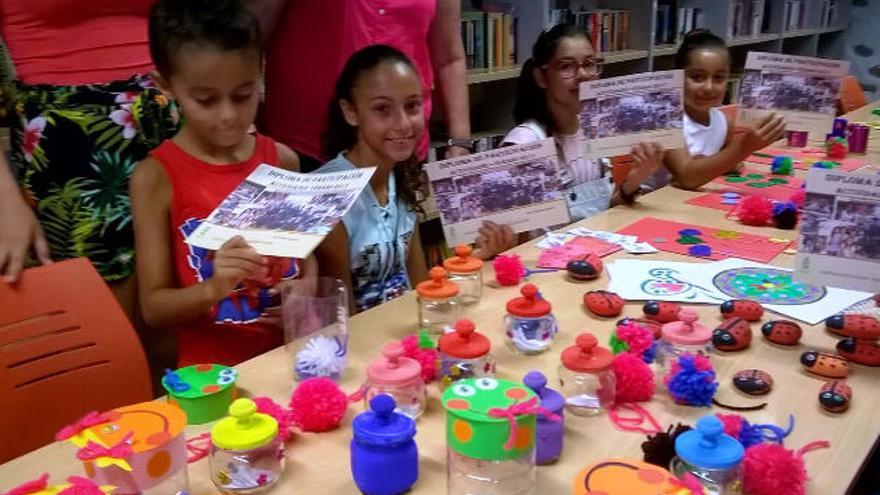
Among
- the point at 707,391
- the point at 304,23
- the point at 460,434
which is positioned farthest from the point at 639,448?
the point at 304,23

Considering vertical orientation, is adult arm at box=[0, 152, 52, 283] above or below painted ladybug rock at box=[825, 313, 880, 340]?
above

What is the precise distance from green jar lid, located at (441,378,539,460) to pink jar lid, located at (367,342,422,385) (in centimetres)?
19

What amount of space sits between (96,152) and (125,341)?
455mm

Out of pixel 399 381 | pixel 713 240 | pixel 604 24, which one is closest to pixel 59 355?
pixel 399 381

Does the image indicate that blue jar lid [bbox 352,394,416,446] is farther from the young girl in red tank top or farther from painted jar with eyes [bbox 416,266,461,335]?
the young girl in red tank top

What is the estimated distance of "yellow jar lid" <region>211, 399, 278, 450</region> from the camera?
83 centimetres

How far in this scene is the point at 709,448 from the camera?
0.82m

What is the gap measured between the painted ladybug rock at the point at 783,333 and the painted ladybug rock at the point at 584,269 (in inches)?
14.0

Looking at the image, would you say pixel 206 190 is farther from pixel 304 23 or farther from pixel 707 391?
pixel 707 391

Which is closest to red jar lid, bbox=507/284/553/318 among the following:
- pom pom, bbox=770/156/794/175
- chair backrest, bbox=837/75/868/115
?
pom pom, bbox=770/156/794/175

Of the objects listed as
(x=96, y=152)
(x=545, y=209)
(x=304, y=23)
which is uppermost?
(x=304, y=23)

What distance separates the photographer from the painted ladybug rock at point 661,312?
1.30 meters

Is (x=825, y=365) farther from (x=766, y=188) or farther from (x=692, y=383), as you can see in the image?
(x=766, y=188)

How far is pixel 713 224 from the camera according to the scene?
193cm
